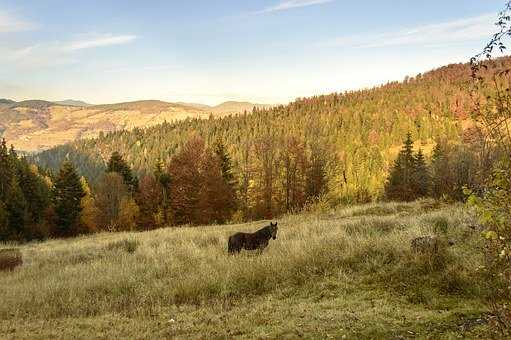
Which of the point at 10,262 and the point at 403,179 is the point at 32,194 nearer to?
the point at 10,262

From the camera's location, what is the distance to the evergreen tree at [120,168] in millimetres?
63375

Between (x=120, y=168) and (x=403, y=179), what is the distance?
136 ft

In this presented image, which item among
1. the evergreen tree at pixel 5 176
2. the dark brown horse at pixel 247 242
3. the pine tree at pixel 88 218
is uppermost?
the evergreen tree at pixel 5 176

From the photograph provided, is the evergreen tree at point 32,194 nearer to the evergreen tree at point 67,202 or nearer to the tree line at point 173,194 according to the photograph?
the tree line at point 173,194

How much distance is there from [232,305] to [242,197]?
2001 inches

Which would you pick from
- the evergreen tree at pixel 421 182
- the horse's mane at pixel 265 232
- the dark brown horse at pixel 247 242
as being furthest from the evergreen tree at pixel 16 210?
the evergreen tree at pixel 421 182

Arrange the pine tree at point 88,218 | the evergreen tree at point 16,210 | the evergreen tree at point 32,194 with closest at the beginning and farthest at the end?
the evergreen tree at point 16,210 < the evergreen tree at point 32,194 < the pine tree at point 88,218

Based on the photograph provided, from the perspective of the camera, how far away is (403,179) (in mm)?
61875

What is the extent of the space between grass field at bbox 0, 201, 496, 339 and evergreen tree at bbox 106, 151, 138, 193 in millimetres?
50120

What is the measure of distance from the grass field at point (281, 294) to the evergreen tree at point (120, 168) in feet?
164

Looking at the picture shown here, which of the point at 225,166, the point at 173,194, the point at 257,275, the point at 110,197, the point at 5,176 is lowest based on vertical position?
the point at 110,197

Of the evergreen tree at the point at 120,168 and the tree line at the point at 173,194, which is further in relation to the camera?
the evergreen tree at the point at 120,168

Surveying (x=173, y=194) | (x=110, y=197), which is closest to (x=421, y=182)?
(x=173, y=194)

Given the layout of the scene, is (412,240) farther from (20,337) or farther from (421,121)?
(421,121)
